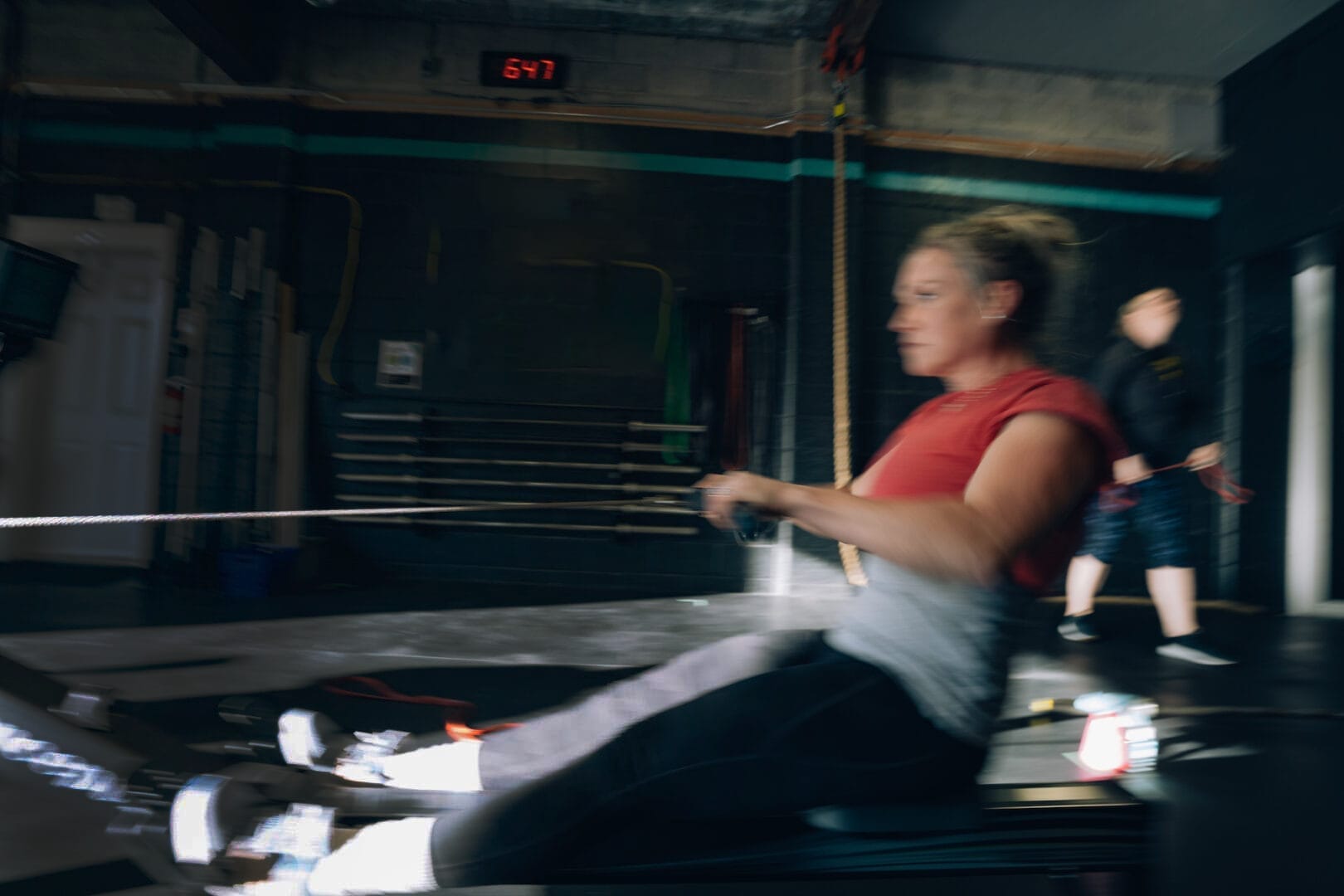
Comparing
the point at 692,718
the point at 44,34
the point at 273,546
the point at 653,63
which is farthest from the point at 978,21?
the point at 44,34

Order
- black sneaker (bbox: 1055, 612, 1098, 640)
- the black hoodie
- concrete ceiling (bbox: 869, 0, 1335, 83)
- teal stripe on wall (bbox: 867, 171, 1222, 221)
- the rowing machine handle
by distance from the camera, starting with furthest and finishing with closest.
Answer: teal stripe on wall (bbox: 867, 171, 1222, 221) < concrete ceiling (bbox: 869, 0, 1335, 83) < black sneaker (bbox: 1055, 612, 1098, 640) < the black hoodie < the rowing machine handle

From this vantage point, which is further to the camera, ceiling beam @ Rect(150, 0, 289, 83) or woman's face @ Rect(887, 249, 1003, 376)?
ceiling beam @ Rect(150, 0, 289, 83)

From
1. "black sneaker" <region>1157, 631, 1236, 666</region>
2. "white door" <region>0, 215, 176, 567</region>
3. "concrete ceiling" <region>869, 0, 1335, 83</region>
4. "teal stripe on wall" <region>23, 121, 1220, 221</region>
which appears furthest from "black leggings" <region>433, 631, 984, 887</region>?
"white door" <region>0, 215, 176, 567</region>

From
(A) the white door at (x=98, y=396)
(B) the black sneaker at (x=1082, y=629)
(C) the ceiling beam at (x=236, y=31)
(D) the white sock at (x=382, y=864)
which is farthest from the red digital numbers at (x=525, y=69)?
(D) the white sock at (x=382, y=864)

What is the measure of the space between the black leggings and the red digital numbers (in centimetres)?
444

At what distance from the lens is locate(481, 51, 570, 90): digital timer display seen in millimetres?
4703

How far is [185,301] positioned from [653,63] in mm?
2817

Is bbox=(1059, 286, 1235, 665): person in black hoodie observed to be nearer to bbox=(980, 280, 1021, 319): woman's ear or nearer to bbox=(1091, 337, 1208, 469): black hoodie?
bbox=(1091, 337, 1208, 469): black hoodie

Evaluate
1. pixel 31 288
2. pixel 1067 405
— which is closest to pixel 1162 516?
pixel 1067 405

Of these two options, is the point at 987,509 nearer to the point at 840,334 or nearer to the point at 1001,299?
the point at 1001,299

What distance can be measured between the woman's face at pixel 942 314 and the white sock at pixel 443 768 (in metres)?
0.81

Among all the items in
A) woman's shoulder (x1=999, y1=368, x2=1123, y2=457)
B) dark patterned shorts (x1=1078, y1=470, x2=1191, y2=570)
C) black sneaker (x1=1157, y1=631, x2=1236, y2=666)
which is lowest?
black sneaker (x1=1157, y1=631, x2=1236, y2=666)

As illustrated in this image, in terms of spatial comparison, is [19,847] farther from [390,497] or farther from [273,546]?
[390,497]

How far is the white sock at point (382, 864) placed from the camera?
0.93m
